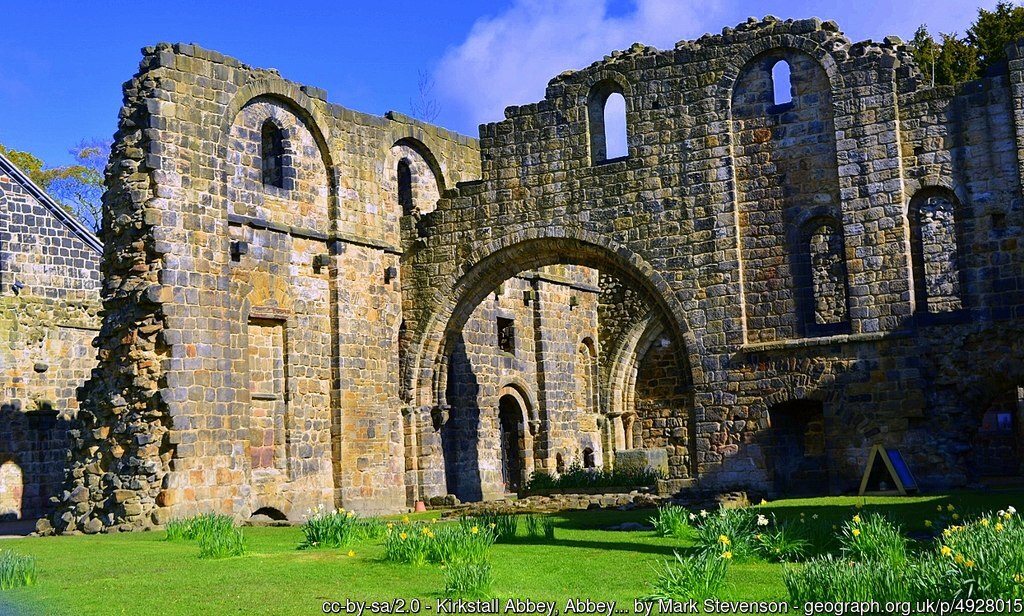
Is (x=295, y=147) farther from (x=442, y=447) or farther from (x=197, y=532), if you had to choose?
(x=197, y=532)

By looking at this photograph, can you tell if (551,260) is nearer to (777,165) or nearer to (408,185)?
(408,185)

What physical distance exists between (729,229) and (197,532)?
10.9 m

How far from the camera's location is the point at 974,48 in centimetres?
3656

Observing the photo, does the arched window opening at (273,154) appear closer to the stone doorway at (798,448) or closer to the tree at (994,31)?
the stone doorway at (798,448)

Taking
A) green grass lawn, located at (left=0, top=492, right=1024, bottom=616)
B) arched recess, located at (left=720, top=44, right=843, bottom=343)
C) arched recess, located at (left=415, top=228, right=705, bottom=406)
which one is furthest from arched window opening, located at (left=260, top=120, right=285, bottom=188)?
green grass lawn, located at (left=0, top=492, right=1024, bottom=616)

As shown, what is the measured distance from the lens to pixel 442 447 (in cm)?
2580

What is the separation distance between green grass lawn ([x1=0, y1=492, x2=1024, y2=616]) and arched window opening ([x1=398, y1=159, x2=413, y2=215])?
1115 cm

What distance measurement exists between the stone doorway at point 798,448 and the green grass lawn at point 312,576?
19.4 feet

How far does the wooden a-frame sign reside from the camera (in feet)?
63.0

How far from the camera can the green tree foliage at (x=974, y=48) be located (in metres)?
35.8

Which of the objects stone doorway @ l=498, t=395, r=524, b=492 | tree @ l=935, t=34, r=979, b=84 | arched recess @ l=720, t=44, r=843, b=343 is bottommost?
stone doorway @ l=498, t=395, r=524, b=492

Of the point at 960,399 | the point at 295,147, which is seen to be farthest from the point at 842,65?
the point at 295,147

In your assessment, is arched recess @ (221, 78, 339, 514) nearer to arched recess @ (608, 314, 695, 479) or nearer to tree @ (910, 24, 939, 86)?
arched recess @ (608, 314, 695, 479)

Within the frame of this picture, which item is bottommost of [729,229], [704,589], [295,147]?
[704,589]
